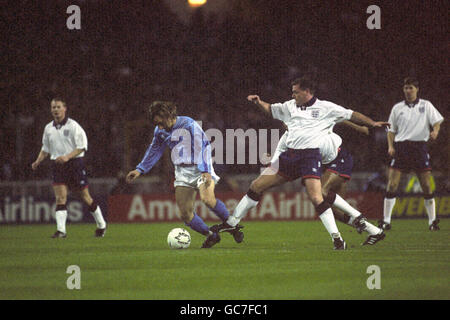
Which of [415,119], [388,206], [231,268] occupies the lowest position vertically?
[231,268]

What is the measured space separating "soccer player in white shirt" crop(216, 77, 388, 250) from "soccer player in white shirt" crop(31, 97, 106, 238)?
438 cm

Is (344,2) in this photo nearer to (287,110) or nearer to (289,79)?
(289,79)

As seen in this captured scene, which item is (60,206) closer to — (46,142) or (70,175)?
(70,175)

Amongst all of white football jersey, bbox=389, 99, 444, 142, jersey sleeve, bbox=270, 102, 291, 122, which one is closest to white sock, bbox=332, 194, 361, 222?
jersey sleeve, bbox=270, 102, 291, 122

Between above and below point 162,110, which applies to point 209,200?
below

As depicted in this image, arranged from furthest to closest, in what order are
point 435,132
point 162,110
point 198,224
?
point 435,132
point 198,224
point 162,110

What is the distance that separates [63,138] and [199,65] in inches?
547

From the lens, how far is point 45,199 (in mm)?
21094

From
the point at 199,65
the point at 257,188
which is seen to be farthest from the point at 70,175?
the point at 199,65

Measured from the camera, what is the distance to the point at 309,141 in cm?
1093

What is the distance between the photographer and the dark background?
25.5m

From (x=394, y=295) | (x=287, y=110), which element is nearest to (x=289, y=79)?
(x=287, y=110)

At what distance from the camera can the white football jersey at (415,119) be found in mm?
14938
